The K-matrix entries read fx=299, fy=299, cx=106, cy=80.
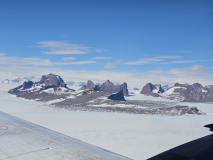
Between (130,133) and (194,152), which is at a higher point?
(194,152)

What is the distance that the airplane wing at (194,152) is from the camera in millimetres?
4509

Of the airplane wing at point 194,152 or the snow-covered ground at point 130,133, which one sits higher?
the airplane wing at point 194,152

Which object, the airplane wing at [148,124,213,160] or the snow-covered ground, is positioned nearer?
the airplane wing at [148,124,213,160]

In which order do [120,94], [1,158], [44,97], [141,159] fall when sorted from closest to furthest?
[1,158], [141,159], [120,94], [44,97]

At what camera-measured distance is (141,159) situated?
717 inches

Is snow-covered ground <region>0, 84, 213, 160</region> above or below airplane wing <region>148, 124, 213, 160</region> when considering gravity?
below

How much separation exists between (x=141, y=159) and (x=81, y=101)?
139 meters

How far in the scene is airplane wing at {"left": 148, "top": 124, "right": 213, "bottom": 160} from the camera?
14.8ft

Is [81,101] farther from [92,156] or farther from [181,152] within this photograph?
[181,152]

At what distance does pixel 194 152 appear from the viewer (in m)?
4.74

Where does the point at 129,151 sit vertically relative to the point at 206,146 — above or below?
below

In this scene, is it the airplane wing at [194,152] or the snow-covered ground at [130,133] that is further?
the snow-covered ground at [130,133]

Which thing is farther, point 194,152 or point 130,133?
point 130,133

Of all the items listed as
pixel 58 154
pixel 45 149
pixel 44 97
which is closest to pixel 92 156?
pixel 58 154
